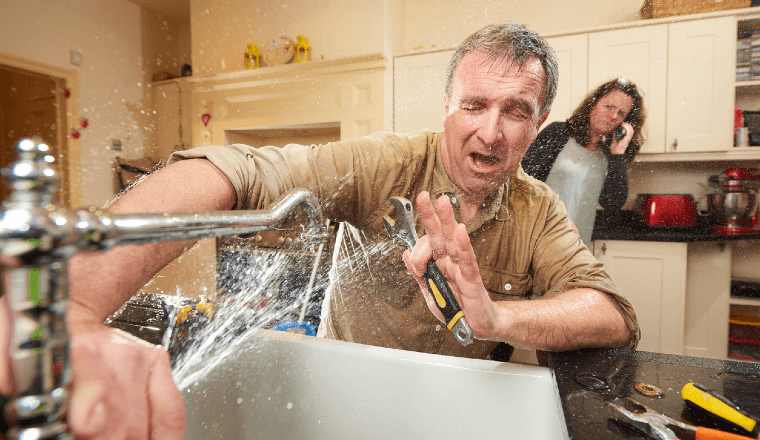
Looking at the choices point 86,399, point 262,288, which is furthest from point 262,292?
point 86,399

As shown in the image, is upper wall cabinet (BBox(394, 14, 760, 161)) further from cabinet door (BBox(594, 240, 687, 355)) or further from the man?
cabinet door (BBox(594, 240, 687, 355))

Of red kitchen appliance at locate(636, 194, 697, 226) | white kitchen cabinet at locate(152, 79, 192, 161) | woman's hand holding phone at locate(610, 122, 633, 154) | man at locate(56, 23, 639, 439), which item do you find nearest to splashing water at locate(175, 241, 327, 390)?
man at locate(56, 23, 639, 439)

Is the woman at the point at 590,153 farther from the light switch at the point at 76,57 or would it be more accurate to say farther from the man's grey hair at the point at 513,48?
the light switch at the point at 76,57

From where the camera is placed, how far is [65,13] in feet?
2.07

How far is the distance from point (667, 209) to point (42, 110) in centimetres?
150

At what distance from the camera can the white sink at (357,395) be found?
0.46 meters

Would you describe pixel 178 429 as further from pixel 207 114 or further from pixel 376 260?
pixel 207 114

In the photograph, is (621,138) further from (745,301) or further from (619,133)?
(745,301)

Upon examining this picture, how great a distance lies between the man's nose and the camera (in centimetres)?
63

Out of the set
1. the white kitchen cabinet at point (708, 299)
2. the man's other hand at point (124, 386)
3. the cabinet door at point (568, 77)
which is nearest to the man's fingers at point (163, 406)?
the man's other hand at point (124, 386)

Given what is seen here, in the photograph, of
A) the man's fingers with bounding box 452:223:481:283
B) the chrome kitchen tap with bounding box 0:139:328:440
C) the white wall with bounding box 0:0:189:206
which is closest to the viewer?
the chrome kitchen tap with bounding box 0:139:328:440

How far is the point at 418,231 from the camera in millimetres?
693

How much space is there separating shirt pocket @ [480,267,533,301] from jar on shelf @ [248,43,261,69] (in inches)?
27.4

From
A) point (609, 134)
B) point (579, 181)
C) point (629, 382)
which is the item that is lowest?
point (629, 382)
